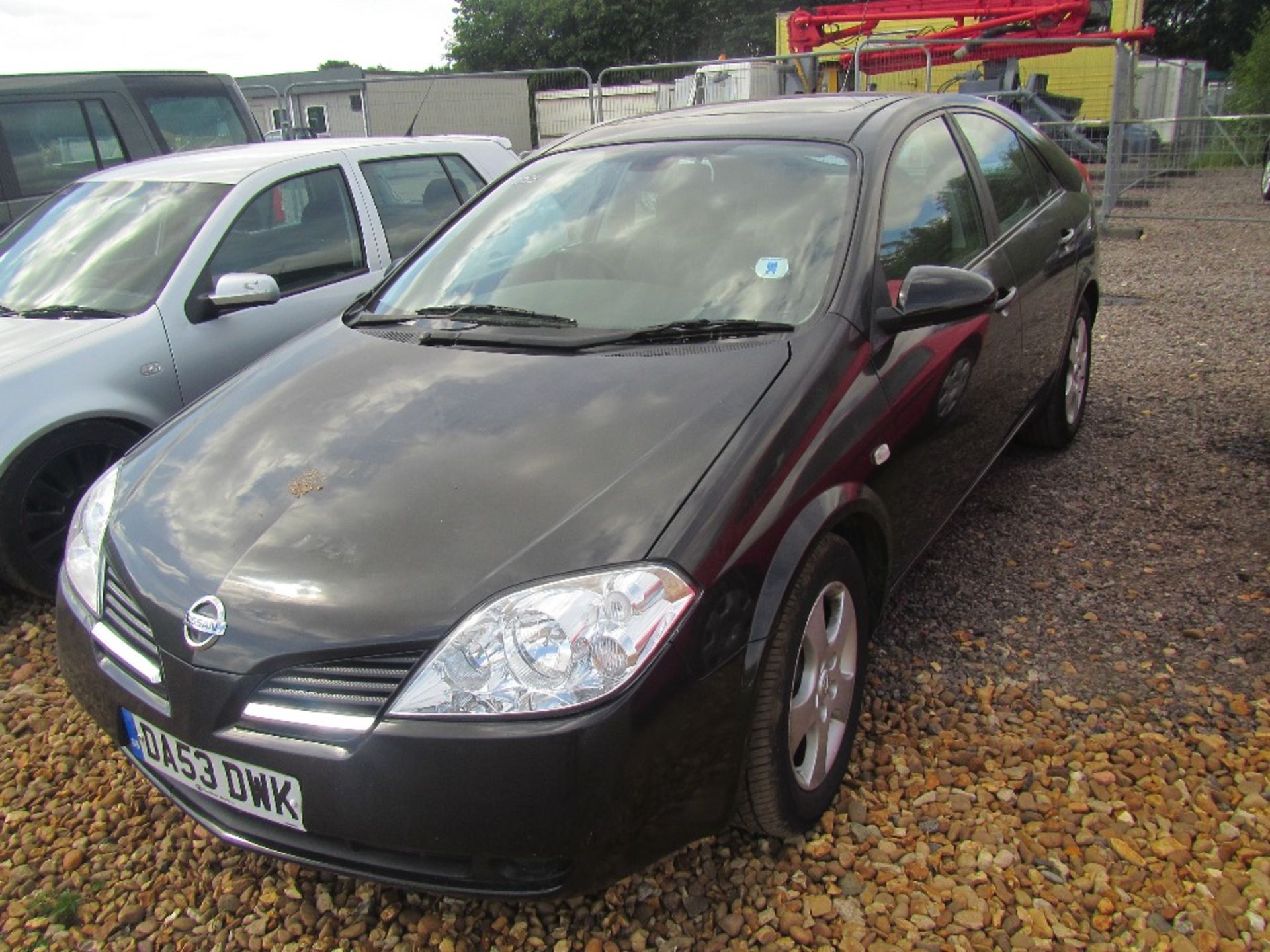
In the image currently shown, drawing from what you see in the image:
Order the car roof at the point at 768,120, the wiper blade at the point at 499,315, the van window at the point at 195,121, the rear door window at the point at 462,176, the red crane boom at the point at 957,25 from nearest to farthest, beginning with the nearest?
the wiper blade at the point at 499,315 < the car roof at the point at 768,120 < the rear door window at the point at 462,176 < the van window at the point at 195,121 < the red crane boom at the point at 957,25

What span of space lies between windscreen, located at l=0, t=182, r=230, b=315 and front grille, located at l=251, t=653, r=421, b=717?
269cm

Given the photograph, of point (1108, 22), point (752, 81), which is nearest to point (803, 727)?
point (752, 81)

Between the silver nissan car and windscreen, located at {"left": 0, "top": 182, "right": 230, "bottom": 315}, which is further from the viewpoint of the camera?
windscreen, located at {"left": 0, "top": 182, "right": 230, "bottom": 315}

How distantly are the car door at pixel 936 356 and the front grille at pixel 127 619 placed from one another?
5.59ft

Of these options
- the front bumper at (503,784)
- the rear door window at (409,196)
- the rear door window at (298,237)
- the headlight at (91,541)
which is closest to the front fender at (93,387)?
the rear door window at (298,237)

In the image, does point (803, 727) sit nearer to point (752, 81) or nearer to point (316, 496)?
point (316, 496)

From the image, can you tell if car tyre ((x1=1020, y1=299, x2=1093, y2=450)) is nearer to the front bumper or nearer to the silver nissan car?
the front bumper

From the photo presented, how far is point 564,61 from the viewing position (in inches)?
2063

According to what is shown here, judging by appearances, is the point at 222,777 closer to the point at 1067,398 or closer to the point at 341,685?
the point at 341,685

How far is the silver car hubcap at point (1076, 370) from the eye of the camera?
462cm

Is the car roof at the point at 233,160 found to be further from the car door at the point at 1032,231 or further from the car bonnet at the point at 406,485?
A: the car door at the point at 1032,231

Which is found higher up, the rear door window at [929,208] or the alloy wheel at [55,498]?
the rear door window at [929,208]

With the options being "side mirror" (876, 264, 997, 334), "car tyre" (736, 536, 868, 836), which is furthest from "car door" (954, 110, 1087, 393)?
"car tyre" (736, 536, 868, 836)

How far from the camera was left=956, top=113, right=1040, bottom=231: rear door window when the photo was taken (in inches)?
147
